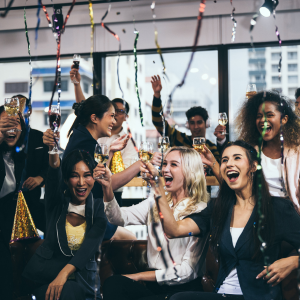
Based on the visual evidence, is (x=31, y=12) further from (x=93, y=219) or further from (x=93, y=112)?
(x=93, y=219)

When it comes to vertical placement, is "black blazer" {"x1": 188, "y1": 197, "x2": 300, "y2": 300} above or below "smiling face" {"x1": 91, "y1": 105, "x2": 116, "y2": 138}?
below

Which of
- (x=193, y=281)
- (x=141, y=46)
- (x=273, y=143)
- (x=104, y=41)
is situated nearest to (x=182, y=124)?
(x=141, y=46)

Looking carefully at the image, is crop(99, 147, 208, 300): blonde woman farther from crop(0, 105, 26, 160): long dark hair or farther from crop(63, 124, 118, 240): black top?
crop(0, 105, 26, 160): long dark hair

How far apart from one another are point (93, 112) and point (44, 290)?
1063 millimetres

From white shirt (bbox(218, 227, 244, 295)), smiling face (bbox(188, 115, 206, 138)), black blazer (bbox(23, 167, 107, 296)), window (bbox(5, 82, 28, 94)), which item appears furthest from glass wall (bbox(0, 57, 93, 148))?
white shirt (bbox(218, 227, 244, 295))

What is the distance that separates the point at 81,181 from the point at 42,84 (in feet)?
9.82

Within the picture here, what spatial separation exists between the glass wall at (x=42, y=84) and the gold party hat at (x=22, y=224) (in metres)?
2.39

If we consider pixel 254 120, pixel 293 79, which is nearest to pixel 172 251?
pixel 254 120

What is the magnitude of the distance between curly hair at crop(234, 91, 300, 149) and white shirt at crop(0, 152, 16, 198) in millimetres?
1536

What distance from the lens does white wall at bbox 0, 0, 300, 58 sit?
4.08 meters

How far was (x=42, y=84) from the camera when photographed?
476 centimetres

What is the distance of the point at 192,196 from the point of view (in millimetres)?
1982

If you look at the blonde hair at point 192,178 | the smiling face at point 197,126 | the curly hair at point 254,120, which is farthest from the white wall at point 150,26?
the blonde hair at point 192,178

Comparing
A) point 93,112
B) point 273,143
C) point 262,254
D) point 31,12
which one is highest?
point 31,12
